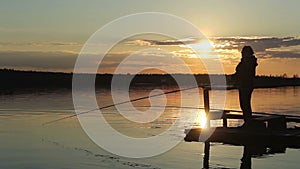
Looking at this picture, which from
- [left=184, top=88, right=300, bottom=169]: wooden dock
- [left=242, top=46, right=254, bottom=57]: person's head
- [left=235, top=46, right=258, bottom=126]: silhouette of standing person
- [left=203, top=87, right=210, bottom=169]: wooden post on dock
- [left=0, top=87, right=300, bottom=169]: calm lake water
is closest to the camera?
[left=184, top=88, right=300, bottom=169]: wooden dock

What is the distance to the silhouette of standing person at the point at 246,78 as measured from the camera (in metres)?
13.7

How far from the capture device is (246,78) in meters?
13.8

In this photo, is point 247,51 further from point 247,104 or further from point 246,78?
point 247,104

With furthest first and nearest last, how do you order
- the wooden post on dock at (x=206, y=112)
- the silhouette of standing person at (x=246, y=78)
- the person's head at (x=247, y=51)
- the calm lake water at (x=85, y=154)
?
the calm lake water at (x=85, y=154) < the wooden post on dock at (x=206, y=112) < the silhouette of standing person at (x=246, y=78) < the person's head at (x=247, y=51)

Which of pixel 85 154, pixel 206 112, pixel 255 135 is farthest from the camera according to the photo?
pixel 85 154

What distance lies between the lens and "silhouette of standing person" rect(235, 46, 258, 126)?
13.7m

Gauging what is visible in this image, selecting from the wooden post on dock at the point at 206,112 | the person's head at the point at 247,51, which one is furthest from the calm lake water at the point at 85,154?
the person's head at the point at 247,51

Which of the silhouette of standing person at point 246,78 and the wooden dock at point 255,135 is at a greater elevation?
the silhouette of standing person at point 246,78

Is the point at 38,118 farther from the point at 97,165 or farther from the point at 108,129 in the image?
the point at 97,165

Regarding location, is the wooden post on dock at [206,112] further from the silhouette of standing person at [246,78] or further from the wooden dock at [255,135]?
the silhouette of standing person at [246,78]

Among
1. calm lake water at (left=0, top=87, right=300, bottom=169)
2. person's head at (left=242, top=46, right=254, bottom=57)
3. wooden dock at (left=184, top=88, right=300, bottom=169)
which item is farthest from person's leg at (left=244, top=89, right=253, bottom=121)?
calm lake water at (left=0, top=87, right=300, bottom=169)

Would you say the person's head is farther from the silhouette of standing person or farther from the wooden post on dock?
the wooden post on dock

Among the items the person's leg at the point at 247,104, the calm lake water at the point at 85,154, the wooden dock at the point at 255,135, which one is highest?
the person's leg at the point at 247,104

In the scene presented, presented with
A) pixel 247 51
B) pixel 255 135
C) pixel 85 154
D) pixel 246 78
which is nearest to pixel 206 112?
pixel 246 78
